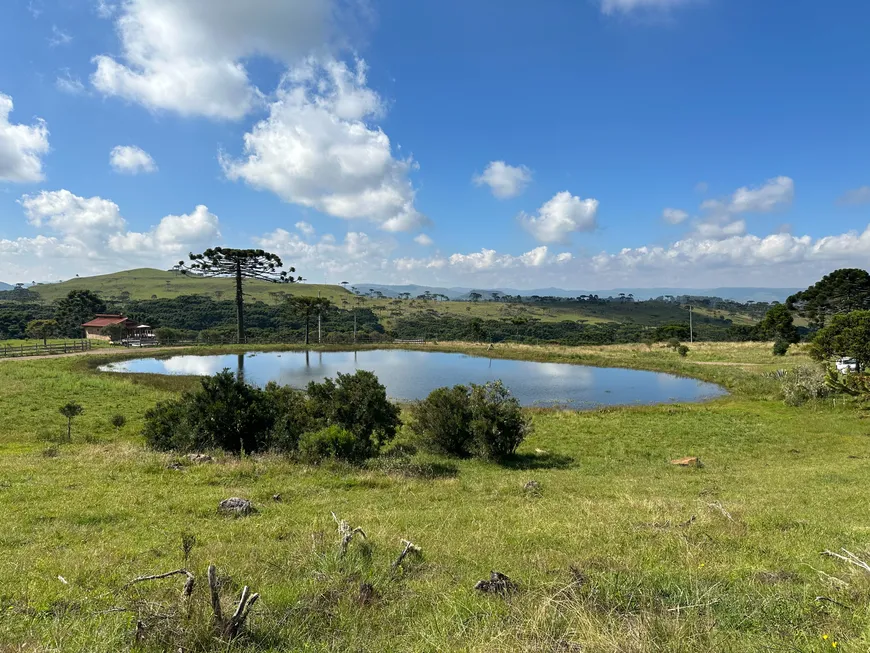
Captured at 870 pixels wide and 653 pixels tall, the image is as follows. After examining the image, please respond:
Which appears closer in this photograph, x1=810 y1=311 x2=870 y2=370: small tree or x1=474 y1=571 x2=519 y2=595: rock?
x1=474 y1=571 x2=519 y2=595: rock

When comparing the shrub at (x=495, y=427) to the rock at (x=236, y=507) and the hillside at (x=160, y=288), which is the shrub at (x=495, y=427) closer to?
the rock at (x=236, y=507)

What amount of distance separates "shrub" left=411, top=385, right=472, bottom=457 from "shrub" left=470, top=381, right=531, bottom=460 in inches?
12.3

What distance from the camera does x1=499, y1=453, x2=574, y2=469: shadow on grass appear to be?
45.0 feet

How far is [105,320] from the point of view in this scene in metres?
66.7

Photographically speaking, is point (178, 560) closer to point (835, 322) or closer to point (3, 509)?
point (3, 509)

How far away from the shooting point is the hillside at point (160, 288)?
468ft

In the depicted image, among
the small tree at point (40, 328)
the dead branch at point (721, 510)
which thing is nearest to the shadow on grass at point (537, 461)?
the dead branch at point (721, 510)

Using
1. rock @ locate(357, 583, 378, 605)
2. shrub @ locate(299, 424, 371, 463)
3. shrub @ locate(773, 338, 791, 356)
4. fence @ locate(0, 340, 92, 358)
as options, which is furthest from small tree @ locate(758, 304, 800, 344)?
fence @ locate(0, 340, 92, 358)

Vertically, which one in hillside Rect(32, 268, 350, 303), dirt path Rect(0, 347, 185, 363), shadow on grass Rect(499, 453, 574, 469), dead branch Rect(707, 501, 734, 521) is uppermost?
hillside Rect(32, 268, 350, 303)

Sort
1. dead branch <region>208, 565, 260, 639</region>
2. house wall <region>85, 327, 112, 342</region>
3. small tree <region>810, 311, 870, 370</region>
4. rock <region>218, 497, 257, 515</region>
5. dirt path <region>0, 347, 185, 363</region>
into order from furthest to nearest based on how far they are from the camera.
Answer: house wall <region>85, 327, 112, 342</region> → dirt path <region>0, 347, 185, 363</region> → small tree <region>810, 311, 870, 370</region> → rock <region>218, 497, 257, 515</region> → dead branch <region>208, 565, 260, 639</region>

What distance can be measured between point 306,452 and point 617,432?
12970mm

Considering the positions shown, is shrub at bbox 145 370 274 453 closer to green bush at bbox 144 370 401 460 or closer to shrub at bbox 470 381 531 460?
green bush at bbox 144 370 401 460

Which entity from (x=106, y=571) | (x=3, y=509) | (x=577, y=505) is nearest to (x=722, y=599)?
(x=577, y=505)

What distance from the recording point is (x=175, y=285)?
15588 centimetres
